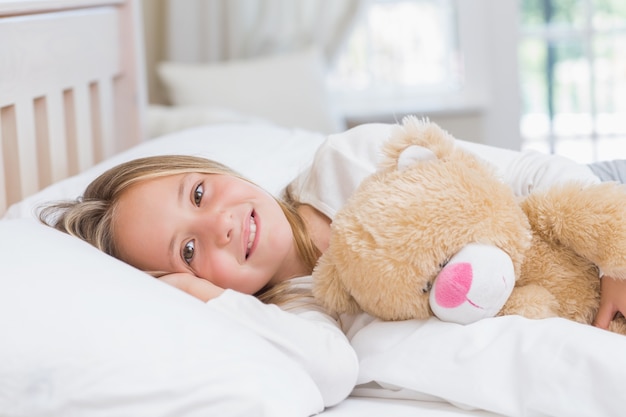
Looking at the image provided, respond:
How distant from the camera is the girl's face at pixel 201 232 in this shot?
3.82 ft

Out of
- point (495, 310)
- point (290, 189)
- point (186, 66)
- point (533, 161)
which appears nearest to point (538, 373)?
point (495, 310)

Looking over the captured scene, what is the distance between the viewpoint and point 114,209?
1.21 metres

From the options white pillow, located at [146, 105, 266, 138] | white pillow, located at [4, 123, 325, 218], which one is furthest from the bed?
white pillow, located at [146, 105, 266, 138]

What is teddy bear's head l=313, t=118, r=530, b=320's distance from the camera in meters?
0.99

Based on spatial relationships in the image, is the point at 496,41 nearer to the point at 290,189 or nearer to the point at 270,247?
the point at 290,189

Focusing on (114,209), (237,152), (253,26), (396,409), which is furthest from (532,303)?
(253,26)

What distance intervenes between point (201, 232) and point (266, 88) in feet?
5.55

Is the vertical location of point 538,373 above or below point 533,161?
below

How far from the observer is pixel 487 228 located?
3.27ft

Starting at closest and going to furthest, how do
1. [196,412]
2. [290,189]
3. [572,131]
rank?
[196,412] < [290,189] < [572,131]

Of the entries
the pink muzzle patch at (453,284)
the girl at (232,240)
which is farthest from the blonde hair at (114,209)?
the pink muzzle patch at (453,284)

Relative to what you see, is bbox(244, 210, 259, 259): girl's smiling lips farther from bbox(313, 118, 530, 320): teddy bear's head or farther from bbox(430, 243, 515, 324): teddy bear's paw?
bbox(430, 243, 515, 324): teddy bear's paw

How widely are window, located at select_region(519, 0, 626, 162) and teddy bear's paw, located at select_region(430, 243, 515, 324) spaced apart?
2276 mm

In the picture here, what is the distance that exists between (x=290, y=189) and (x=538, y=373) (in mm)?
620
